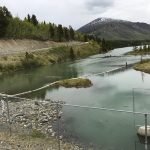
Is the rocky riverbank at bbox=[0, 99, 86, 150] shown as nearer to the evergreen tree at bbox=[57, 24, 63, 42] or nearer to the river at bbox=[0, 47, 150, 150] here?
the river at bbox=[0, 47, 150, 150]

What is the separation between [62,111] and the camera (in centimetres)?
3356

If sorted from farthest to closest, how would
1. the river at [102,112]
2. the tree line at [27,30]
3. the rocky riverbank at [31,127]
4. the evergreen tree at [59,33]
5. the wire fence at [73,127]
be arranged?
the evergreen tree at [59,33], the tree line at [27,30], the river at [102,112], the wire fence at [73,127], the rocky riverbank at [31,127]

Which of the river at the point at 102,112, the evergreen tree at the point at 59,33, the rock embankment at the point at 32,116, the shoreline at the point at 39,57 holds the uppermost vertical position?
the evergreen tree at the point at 59,33

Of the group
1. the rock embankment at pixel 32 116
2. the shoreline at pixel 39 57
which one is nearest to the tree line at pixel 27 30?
the shoreline at pixel 39 57

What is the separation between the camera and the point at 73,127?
27.8 m

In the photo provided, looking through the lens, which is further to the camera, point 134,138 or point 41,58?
point 41,58

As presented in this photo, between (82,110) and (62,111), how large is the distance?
6.37 feet

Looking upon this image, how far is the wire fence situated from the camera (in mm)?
22719

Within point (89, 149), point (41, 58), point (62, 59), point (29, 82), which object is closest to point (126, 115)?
point (89, 149)

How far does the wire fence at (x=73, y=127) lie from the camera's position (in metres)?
22.7

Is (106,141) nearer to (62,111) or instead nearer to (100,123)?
(100,123)

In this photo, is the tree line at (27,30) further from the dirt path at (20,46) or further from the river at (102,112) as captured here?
the river at (102,112)

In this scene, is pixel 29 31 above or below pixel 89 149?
above

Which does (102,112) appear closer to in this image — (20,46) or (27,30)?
(20,46)
